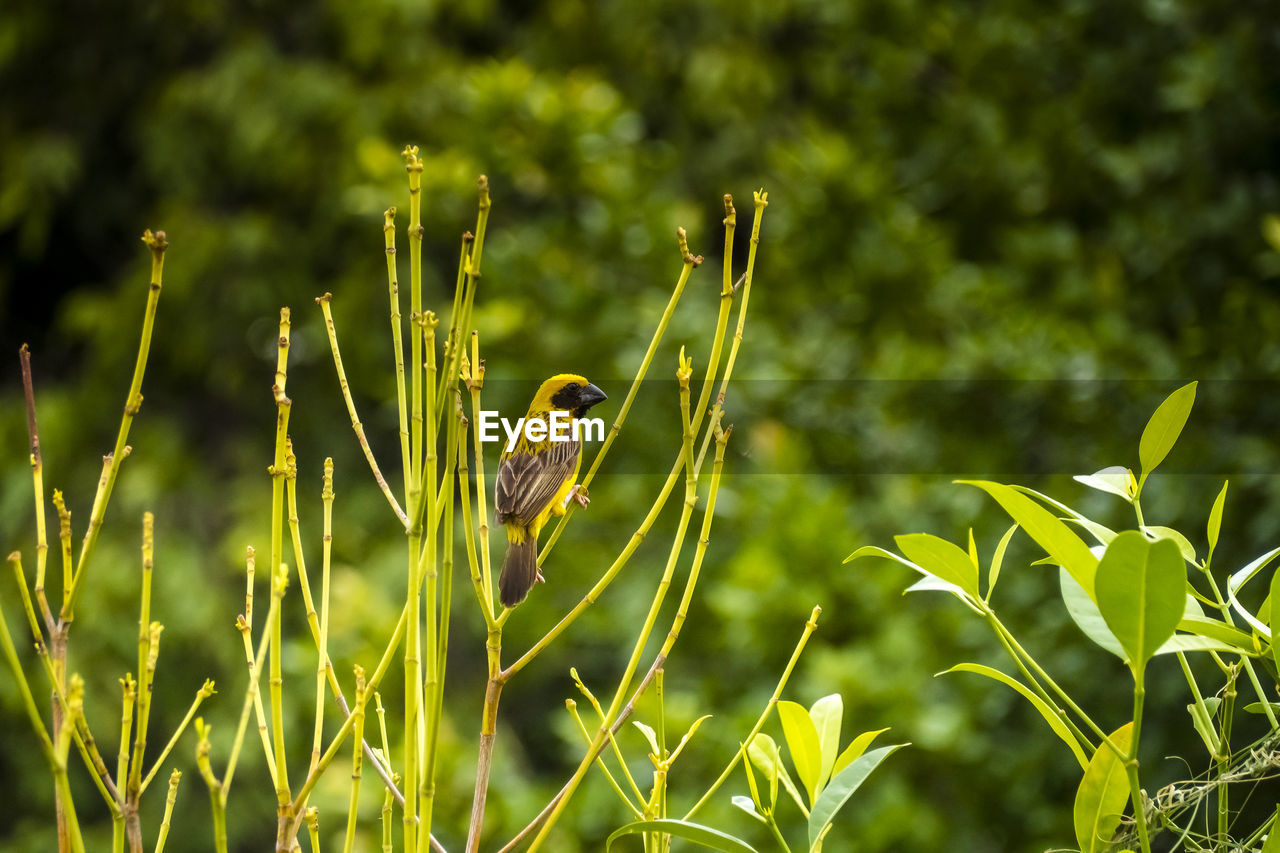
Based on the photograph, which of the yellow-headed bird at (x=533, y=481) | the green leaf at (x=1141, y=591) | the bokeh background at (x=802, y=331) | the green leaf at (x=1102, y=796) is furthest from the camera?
the bokeh background at (x=802, y=331)

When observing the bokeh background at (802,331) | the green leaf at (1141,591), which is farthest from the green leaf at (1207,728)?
the bokeh background at (802,331)

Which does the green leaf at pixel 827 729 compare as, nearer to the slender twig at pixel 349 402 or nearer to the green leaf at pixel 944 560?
the green leaf at pixel 944 560

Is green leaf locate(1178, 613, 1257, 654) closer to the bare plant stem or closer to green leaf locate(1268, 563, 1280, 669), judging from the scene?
green leaf locate(1268, 563, 1280, 669)

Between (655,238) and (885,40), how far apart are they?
675mm

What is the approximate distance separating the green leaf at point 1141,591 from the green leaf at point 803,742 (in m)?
0.15

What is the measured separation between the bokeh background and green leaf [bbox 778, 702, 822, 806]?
82 centimetres

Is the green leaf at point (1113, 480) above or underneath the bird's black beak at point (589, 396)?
underneath

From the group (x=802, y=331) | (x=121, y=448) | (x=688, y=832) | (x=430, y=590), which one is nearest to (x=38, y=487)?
(x=121, y=448)

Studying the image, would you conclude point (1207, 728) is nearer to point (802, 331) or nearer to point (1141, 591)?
point (1141, 591)

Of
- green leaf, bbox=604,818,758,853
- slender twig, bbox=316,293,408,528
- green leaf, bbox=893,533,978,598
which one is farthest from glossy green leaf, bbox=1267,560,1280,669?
slender twig, bbox=316,293,408,528

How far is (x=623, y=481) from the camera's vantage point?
5.35 feet

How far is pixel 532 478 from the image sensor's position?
0.58 m

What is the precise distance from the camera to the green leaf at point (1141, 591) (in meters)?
0.31

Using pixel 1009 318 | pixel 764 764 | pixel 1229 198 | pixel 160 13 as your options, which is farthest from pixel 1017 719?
pixel 160 13
